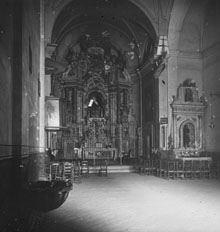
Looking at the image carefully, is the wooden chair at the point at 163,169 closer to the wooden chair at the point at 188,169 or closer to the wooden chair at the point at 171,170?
the wooden chair at the point at 171,170

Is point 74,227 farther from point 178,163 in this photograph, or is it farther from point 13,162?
point 178,163

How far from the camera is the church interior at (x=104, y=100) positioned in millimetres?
4762

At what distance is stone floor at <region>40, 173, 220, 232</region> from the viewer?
4.91 meters

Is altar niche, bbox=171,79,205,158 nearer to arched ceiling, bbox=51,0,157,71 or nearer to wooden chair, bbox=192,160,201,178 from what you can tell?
arched ceiling, bbox=51,0,157,71

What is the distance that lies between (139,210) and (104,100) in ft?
48.5

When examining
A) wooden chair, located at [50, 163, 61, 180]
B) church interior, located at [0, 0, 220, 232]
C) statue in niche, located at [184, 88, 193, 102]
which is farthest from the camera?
statue in niche, located at [184, 88, 193, 102]

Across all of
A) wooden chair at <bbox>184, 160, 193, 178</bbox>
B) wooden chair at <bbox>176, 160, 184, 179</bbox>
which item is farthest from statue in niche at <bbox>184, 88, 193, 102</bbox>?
wooden chair at <bbox>176, 160, 184, 179</bbox>

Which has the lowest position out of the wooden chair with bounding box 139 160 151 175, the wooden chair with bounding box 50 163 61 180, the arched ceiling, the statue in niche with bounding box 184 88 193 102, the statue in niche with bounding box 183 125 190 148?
the wooden chair with bounding box 139 160 151 175

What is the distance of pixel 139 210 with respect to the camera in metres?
6.10

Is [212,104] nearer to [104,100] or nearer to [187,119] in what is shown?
[187,119]

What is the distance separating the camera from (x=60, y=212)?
6.01 m

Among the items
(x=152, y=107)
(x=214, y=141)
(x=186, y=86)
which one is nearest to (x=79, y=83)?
(x=152, y=107)

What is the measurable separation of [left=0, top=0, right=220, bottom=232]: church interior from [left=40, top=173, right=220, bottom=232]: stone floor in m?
0.12

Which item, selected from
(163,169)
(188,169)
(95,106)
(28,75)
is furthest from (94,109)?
(28,75)
